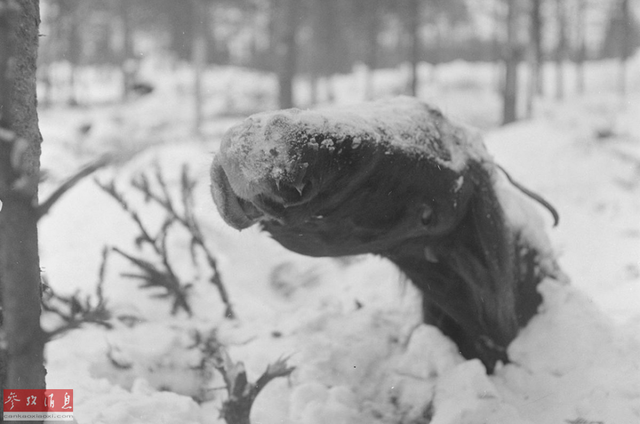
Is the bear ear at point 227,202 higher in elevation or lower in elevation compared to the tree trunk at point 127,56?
lower

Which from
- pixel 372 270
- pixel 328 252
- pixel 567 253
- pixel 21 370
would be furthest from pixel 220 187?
pixel 567 253

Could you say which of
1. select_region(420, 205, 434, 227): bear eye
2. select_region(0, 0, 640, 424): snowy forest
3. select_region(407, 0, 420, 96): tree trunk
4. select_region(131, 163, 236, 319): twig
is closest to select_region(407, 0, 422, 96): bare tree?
select_region(407, 0, 420, 96): tree trunk

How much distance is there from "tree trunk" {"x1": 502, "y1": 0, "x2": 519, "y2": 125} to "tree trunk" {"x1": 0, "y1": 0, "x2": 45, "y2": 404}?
13062 millimetres

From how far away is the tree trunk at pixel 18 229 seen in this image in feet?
4.56

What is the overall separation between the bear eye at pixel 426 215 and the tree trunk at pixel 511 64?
1183cm

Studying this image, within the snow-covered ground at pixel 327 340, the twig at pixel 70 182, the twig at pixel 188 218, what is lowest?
the snow-covered ground at pixel 327 340

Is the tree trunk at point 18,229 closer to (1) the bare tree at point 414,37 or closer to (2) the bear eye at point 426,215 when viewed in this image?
(2) the bear eye at point 426,215

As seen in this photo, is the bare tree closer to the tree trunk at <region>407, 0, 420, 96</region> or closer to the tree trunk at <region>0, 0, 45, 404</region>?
the tree trunk at <region>407, 0, 420, 96</region>

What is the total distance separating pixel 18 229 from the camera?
4.70 ft

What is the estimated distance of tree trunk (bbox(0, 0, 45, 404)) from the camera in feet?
4.56

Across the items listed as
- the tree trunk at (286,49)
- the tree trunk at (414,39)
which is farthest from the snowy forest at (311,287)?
the tree trunk at (414,39)

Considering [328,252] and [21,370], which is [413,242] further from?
[21,370]

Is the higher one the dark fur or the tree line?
the tree line

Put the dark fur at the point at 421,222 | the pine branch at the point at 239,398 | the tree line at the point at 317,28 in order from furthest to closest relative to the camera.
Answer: the tree line at the point at 317,28, the pine branch at the point at 239,398, the dark fur at the point at 421,222
